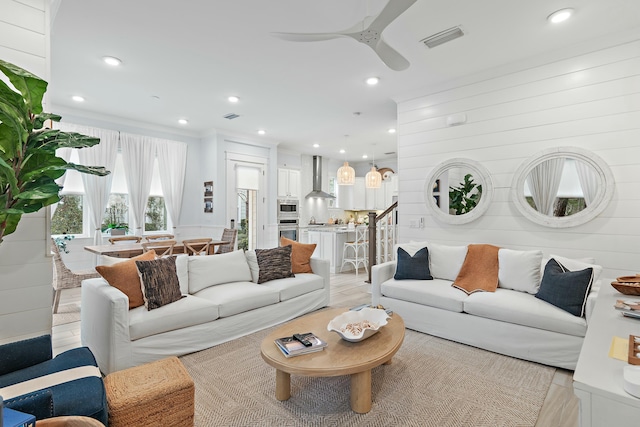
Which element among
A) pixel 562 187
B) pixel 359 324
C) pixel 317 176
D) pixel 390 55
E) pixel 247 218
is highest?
pixel 390 55

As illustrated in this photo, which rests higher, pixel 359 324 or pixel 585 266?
pixel 585 266

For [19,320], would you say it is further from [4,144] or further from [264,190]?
[264,190]

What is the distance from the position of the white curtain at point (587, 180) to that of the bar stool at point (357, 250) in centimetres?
384

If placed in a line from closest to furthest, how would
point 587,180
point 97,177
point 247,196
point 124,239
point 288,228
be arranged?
1. point 587,180
2. point 124,239
3. point 97,177
4. point 247,196
5. point 288,228

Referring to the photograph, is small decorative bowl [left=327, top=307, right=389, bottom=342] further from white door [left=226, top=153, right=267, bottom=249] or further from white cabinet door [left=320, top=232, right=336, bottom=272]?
white door [left=226, top=153, right=267, bottom=249]

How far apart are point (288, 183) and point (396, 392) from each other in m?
6.84

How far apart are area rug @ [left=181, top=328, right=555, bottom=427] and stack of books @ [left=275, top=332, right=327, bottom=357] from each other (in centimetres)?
39

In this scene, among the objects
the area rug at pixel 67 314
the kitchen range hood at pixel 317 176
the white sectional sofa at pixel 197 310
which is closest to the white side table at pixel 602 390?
the white sectional sofa at pixel 197 310

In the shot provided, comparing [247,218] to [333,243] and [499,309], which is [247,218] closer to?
[333,243]

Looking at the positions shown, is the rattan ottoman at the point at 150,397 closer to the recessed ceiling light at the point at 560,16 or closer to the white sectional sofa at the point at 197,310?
the white sectional sofa at the point at 197,310

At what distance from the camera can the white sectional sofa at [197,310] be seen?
253 cm

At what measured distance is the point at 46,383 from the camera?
152cm

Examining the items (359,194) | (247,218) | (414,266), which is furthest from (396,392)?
(359,194)

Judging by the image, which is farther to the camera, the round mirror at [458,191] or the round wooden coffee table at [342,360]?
the round mirror at [458,191]
